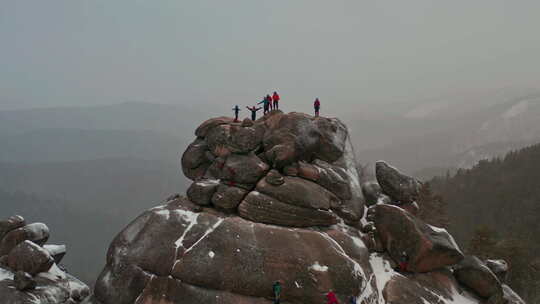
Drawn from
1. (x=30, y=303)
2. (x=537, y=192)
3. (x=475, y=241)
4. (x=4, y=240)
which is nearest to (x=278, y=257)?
(x=30, y=303)

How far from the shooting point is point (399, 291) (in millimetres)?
27812

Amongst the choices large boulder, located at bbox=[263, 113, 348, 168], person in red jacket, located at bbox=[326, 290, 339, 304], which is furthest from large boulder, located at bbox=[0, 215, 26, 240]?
person in red jacket, located at bbox=[326, 290, 339, 304]

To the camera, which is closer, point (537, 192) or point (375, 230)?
point (375, 230)

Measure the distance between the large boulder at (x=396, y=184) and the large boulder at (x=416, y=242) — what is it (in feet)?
15.0

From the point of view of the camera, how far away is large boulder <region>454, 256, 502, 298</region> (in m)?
30.9

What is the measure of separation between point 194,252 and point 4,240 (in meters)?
21.9

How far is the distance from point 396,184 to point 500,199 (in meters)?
130

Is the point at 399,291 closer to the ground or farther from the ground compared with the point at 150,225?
closer to the ground

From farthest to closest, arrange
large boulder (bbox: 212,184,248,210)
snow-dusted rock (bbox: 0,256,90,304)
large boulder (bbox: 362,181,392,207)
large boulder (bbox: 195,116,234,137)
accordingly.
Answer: large boulder (bbox: 195,116,234,137), large boulder (bbox: 362,181,392,207), large boulder (bbox: 212,184,248,210), snow-dusted rock (bbox: 0,256,90,304)

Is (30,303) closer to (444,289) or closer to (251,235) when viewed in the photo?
(251,235)

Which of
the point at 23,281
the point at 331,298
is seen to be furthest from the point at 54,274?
the point at 331,298

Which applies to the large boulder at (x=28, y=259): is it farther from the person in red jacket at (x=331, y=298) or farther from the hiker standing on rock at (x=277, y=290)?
the person in red jacket at (x=331, y=298)

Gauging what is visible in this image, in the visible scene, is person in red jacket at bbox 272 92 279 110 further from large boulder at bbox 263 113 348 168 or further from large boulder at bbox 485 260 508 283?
large boulder at bbox 485 260 508 283

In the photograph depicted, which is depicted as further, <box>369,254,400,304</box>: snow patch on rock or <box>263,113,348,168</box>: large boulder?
<box>263,113,348,168</box>: large boulder
